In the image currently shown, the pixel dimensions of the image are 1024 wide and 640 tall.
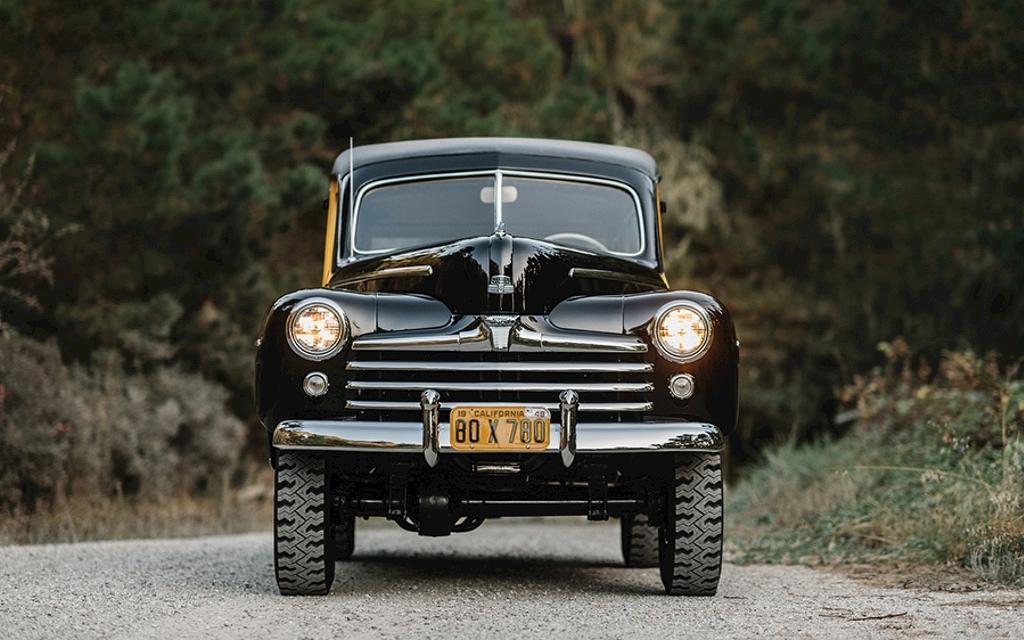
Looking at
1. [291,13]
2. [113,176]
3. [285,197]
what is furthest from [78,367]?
[291,13]

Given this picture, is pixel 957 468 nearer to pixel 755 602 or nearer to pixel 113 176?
pixel 755 602

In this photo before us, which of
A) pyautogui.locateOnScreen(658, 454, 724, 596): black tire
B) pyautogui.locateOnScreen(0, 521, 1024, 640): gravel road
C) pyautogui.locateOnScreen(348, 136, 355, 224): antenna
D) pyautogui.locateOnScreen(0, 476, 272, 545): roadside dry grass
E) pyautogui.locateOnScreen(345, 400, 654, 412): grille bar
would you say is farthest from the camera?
pyautogui.locateOnScreen(0, 476, 272, 545): roadside dry grass

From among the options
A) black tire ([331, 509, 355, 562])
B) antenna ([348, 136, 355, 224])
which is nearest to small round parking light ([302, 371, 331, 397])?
black tire ([331, 509, 355, 562])

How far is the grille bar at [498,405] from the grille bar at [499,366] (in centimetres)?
14

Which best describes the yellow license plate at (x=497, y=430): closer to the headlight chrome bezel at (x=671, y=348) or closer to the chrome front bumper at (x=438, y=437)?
the chrome front bumper at (x=438, y=437)

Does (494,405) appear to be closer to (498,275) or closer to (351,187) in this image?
(498,275)

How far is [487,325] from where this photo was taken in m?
6.74

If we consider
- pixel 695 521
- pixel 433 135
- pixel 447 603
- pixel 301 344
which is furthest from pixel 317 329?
pixel 433 135

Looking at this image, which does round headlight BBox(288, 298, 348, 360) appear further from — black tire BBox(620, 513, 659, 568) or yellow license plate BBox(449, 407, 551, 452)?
black tire BBox(620, 513, 659, 568)

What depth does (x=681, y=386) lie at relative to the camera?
668 cm

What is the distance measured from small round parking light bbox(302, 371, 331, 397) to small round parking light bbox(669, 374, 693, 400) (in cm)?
154

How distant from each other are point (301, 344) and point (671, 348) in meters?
1.67

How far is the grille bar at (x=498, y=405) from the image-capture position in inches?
257

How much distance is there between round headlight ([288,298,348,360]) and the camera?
6621 mm
